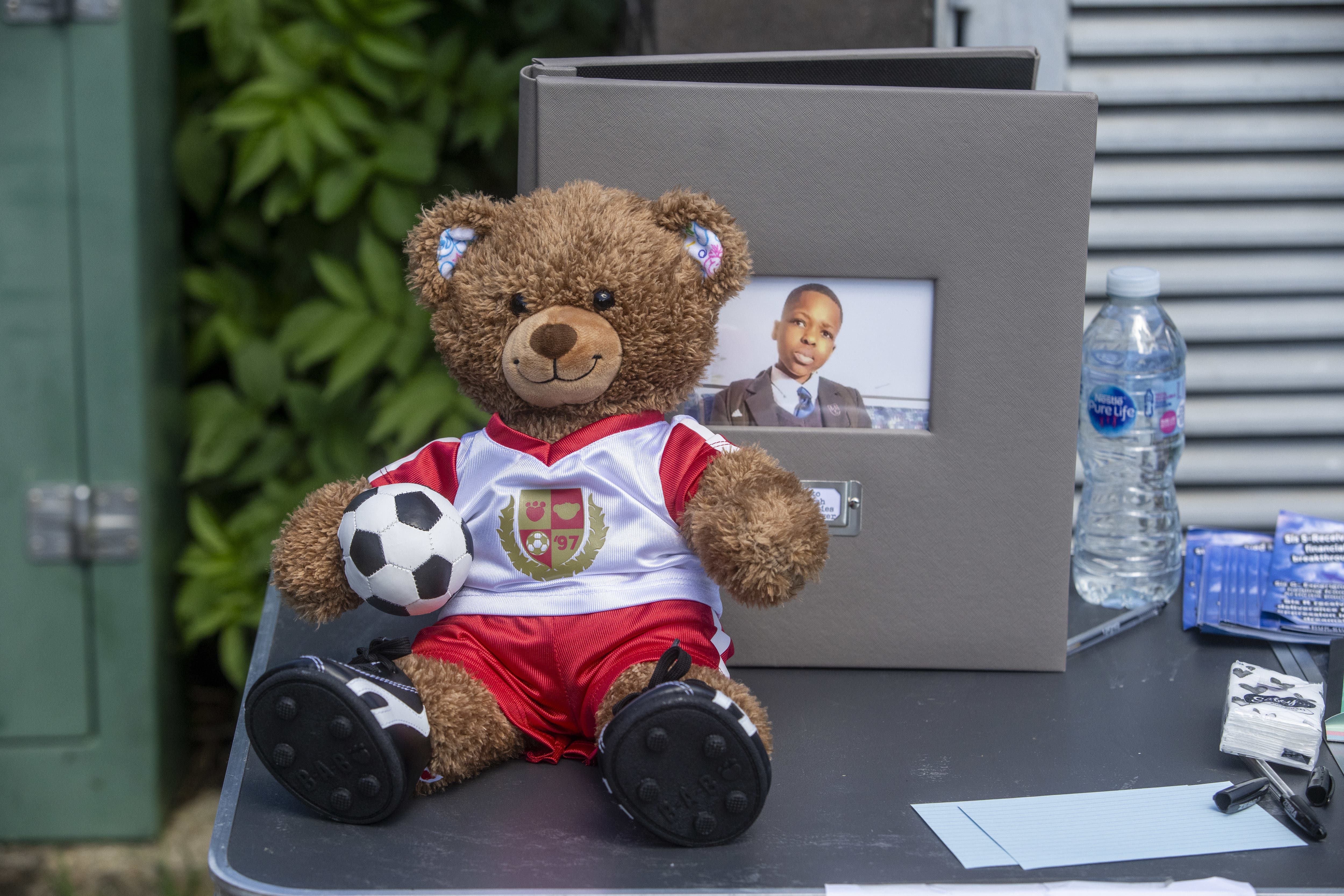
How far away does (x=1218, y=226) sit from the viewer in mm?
1490

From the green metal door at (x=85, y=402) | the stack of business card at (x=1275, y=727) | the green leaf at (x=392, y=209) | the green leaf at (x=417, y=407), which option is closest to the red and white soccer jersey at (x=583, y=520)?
the stack of business card at (x=1275, y=727)

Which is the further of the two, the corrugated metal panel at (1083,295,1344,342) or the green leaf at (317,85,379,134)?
the green leaf at (317,85,379,134)

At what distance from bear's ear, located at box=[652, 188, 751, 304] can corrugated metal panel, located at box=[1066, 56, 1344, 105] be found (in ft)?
2.44

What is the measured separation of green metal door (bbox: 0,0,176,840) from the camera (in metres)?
1.56

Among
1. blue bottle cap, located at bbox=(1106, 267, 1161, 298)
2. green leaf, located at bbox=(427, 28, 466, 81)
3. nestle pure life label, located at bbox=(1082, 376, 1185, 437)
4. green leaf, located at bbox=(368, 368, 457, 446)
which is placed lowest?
green leaf, located at bbox=(368, 368, 457, 446)

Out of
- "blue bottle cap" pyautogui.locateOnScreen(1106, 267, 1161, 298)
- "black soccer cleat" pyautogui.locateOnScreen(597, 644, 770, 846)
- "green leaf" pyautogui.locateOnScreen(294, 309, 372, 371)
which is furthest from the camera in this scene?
"green leaf" pyautogui.locateOnScreen(294, 309, 372, 371)

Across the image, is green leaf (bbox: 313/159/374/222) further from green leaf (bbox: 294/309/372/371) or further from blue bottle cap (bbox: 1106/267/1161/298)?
blue bottle cap (bbox: 1106/267/1161/298)

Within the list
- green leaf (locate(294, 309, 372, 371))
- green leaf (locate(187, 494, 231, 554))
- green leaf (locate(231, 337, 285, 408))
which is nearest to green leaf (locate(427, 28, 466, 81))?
green leaf (locate(294, 309, 372, 371))

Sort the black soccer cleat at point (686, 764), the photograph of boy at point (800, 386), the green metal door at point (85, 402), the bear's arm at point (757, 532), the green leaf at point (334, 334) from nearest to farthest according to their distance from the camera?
the black soccer cleat at point (686, 764), the bear's arm at point (757, 532), the photograph of boy at point (800, 386), the green metal door at point (85, 402), the green leaf at point (334, 334)

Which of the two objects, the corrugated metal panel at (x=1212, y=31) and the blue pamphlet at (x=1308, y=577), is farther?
the corrugated metal panel at (x=1212, y=31)

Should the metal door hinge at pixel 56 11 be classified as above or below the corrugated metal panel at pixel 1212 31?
above

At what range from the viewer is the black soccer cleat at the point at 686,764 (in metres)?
0.73

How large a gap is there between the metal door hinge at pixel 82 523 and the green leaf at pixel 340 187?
46cm

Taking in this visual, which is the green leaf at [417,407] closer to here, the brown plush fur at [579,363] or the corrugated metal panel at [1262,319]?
the brown plush fur at [579,363]
